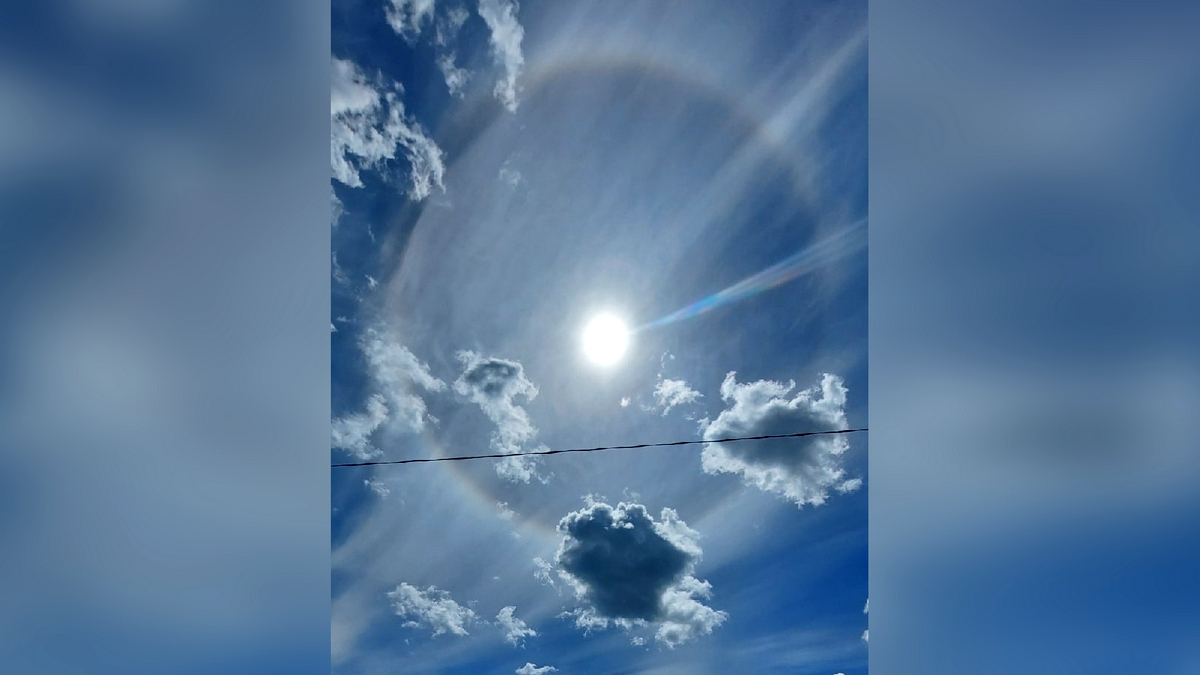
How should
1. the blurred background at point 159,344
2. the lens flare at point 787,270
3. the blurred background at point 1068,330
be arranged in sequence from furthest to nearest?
the lens flare at point 787,270 < the blurred background at point 1068,330 < the blurred background at point 159,344

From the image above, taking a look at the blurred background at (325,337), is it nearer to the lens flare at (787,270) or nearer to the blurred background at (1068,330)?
the blurred background at (1068,330)

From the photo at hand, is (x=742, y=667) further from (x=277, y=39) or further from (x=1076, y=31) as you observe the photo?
(x=277, y=39)

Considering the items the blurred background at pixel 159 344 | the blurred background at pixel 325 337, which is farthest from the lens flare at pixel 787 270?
the blurred background at pixel 159 344

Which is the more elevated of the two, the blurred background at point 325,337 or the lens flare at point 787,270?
the lens flare at point 787,270

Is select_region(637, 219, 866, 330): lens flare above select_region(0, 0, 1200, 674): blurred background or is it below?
above

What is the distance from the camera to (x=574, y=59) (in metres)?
2.41

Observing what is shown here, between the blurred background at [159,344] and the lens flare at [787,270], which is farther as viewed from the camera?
the lens flare at [787,270]

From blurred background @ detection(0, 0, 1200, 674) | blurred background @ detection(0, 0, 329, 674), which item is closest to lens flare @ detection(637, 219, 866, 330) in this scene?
blurred background @ detection(0, 0, 1200, 674)

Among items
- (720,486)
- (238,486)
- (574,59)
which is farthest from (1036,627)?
(574,59)

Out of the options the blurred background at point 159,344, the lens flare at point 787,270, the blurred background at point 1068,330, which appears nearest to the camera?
the blurred background at point 159,344

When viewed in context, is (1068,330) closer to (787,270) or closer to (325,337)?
(325,337)

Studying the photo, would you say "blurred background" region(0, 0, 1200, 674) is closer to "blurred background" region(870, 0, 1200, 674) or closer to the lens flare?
"blurred background" region(870, 0, 1200, 674)

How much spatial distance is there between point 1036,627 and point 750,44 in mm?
2176

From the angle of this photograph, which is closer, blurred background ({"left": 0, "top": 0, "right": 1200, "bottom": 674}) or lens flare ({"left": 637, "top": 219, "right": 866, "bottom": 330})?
blurred background ({"left": 0, "top": 0, "right": 1200, "bottom": 674})
